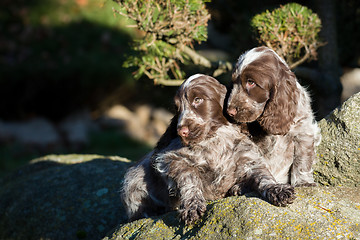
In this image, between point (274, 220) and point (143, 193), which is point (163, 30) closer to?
point (143, 193)

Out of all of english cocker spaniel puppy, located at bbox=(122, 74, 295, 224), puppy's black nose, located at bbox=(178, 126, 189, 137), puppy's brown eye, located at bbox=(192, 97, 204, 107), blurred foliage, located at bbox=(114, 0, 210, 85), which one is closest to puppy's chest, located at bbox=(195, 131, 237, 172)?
english cocker spaniel puppy, located at bbox=(122, 74, 295, 224)

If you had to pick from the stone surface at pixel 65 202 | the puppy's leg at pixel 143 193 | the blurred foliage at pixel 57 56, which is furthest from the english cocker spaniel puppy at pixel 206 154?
the blurred foliage at pixel 57 56

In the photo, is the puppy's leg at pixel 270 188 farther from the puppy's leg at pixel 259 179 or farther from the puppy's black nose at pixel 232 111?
the puppy's black nose at pixel 232 111

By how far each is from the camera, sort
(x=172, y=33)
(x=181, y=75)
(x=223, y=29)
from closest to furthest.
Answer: (x=172, y=33) < (x=181, y=75) < (x=223, y=29)

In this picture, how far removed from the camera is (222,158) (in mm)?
5047

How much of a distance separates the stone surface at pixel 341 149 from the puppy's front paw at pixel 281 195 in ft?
3.72

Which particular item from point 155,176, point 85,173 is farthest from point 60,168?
point 155,176

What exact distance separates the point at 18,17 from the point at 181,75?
13.0m

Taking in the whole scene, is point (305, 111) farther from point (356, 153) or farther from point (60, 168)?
point (60, 168)

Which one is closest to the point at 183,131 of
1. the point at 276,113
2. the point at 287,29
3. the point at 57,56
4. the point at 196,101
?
the point at 196,101

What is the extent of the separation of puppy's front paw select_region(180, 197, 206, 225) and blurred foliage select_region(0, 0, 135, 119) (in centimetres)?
1112

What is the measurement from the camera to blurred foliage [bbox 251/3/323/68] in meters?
6.70

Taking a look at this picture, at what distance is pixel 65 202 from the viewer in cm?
731

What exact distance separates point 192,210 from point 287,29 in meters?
3.27
